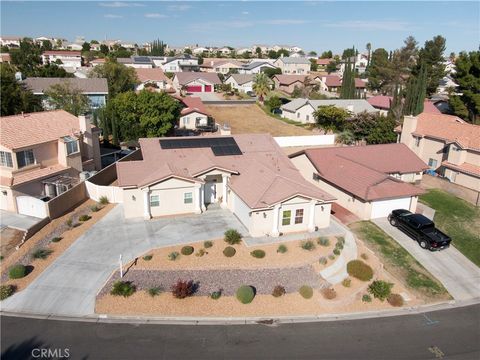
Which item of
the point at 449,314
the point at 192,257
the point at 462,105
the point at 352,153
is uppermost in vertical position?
the point at 462,105

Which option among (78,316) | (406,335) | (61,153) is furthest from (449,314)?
(61,153)

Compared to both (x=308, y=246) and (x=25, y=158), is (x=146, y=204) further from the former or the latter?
(x=308, y=246)

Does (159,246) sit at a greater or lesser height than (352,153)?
lesser

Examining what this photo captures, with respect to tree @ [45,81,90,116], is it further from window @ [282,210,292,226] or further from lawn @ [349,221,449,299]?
lawn @ [349,221,449,299]

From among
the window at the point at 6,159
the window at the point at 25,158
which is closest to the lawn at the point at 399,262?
the window at the point at 25,158

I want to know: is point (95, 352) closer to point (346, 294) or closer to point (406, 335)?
point (346, 294)

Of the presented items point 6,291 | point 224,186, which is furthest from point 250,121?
point 6,291

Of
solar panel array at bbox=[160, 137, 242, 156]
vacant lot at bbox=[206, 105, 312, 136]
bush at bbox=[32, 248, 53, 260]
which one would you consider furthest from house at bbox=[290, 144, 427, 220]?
bush at bbox=[32, 248, 53, 260]
